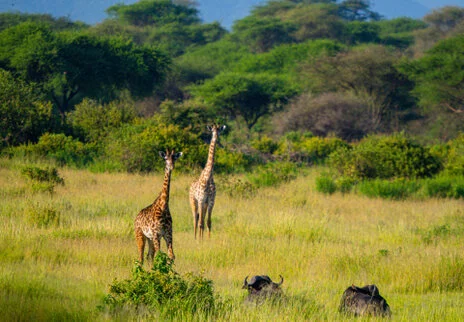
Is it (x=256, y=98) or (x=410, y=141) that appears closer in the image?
(x=410, y=141)

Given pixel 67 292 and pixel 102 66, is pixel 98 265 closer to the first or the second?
pixel 67 292

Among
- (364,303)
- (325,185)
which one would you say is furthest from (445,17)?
(364,303)

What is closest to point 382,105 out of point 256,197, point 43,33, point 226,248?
point 43,33

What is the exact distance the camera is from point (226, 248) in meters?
9.41

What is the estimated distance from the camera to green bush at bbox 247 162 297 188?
16984 mm

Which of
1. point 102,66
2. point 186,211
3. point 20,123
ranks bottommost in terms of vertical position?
point 186,211

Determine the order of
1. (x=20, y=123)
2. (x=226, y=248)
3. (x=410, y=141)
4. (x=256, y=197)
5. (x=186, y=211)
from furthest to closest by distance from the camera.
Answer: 1. (x=20, y=123)
2. (x=410, y=141)
3. (x=256, y=197)
4. (x=186, y=211)
5. (x=226, y=248)

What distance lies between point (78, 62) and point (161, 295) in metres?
26.8

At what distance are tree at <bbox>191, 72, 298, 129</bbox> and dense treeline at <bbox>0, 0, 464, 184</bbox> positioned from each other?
0.07 m

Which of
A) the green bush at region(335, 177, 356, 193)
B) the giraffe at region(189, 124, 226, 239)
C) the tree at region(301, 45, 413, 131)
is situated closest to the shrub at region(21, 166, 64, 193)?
the giraffe at region(189, 124, 226, 239)

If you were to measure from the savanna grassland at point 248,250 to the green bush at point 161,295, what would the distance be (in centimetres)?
18

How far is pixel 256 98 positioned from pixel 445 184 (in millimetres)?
18769

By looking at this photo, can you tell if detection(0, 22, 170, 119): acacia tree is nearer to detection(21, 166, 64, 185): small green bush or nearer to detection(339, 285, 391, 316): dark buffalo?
detection(21, 166, 64, 185): small green bush

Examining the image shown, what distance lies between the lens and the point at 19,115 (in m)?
20.9
